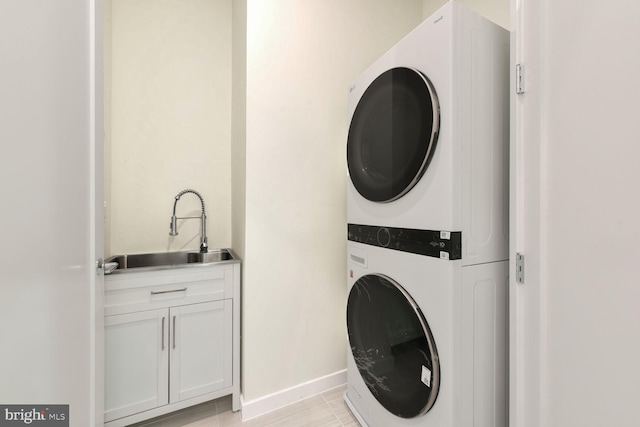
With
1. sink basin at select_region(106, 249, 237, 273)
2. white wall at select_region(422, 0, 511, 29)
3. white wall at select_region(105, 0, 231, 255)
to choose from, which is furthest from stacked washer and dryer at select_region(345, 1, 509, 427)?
white wall at select_region(105, 0, 231, 255)

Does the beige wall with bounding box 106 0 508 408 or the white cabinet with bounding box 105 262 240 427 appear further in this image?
the beige wall with bounding box 106 0 508 408

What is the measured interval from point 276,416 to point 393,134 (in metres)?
1.71

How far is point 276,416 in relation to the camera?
1.49 m

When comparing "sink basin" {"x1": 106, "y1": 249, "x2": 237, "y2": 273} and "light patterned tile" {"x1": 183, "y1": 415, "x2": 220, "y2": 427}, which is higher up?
"sink basin" {"x1": 106, "y1": 249, "x2": 237, "y2": 273}

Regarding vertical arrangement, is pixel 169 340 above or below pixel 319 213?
below

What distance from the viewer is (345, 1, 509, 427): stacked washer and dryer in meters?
0.88

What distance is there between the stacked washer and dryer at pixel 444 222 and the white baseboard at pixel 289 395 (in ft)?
2.02

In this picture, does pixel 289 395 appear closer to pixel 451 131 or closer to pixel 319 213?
pixel 319 213
